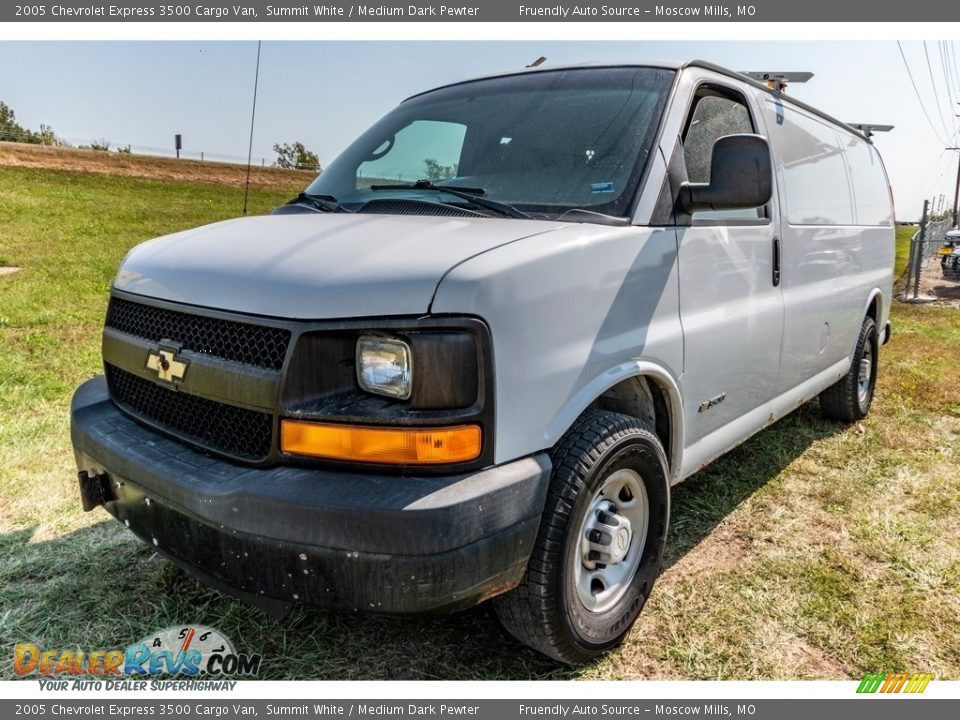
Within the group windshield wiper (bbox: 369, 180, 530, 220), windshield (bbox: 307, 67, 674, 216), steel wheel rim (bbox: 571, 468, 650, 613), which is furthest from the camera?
windshield (bbox: 307, 67, 674, 216)

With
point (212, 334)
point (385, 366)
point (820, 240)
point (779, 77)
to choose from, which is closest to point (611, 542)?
point (385, 366)

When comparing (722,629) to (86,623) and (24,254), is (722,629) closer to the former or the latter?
(86,623)

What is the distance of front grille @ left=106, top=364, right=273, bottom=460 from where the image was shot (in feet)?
7.07

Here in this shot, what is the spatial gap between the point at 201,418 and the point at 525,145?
1676 millimetres

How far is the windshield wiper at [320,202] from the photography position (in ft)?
9.84

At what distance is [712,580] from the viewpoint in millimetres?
3145

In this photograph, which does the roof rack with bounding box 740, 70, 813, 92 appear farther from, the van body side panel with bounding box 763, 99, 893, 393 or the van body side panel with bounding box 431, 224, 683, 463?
the van body side panel with bounding box 431, 224, 683, 463

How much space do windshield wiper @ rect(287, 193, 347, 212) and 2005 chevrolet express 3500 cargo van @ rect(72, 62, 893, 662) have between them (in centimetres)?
2

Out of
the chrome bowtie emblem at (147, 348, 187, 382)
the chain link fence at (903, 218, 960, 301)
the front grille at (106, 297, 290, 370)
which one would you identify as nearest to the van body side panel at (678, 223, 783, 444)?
the front grille at (106, 297, 290, 370)

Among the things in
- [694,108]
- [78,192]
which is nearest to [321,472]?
[694,108]

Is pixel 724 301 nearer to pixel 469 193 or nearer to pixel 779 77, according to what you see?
pixel 469 193

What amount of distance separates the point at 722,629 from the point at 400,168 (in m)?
2.41

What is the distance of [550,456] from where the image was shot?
2.25 metres

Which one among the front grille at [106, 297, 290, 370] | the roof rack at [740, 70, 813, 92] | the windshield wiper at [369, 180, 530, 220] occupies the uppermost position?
the roof rack at [740, 70, 813, 92]
